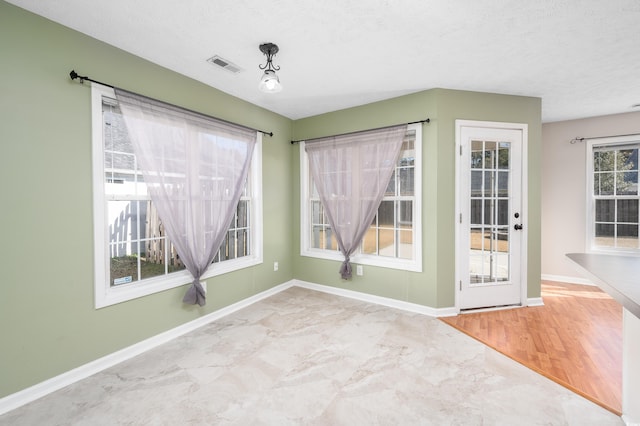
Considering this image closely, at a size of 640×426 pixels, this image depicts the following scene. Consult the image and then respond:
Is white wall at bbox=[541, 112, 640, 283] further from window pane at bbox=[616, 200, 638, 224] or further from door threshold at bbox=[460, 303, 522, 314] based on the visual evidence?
door threshold at bbox=[460, 303, 522, 314]

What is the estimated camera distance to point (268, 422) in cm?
163

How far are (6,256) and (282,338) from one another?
2106mm

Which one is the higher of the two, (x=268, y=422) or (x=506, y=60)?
(x=506, y=60)

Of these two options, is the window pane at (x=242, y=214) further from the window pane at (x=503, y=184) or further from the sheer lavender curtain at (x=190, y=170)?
the window pane at (x=503, y=184)

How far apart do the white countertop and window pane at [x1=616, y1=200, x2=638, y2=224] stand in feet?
11.8

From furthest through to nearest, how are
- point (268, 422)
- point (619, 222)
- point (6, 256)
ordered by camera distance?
point (619, 222) → point (6, 256) → point (268, 422)

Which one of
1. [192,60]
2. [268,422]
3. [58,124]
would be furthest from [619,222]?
[58,124]

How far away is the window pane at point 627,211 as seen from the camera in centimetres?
382

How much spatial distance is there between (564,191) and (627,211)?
2.46ft

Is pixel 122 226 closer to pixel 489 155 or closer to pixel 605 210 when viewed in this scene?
pixel 489 155

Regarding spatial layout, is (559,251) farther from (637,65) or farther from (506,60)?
(506,60)

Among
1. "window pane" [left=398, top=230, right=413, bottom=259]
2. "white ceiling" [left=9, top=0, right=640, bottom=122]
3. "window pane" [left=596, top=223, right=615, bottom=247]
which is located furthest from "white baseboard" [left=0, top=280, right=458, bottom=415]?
"window pane" [left=596, top=223, right=615, bottom=247]

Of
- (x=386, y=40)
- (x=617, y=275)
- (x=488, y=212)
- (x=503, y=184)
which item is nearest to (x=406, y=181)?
(x=488, y=212)

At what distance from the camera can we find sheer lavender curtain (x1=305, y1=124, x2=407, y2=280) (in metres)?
3.38
